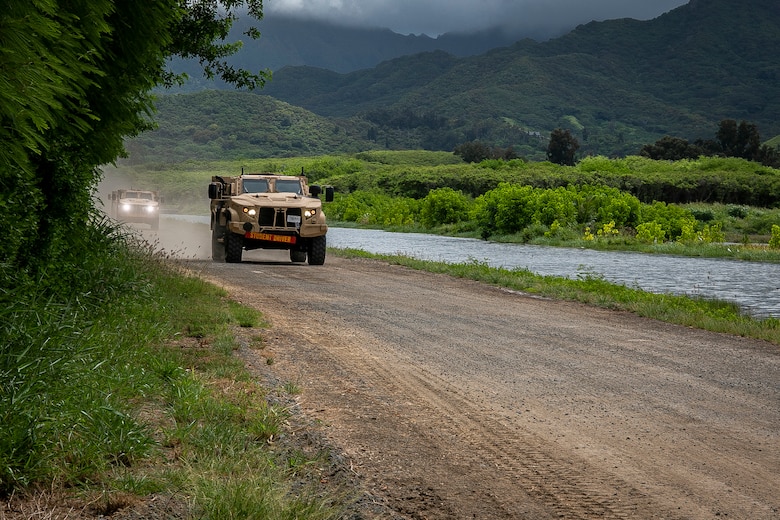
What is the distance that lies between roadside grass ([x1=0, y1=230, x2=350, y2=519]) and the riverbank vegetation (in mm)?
22308

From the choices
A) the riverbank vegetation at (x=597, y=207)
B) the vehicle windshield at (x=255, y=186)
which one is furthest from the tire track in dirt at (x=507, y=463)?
the riverbank vegetation at (x=597, y=207)

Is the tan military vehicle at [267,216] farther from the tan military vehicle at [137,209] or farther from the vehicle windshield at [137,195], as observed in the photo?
the vehicle windshield at [137,195]

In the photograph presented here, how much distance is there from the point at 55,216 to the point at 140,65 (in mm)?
1939

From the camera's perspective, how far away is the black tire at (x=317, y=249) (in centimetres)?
2416

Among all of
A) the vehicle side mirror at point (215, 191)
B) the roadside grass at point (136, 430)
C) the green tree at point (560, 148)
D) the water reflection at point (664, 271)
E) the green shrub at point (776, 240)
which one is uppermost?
the green tree at point (560, 148)

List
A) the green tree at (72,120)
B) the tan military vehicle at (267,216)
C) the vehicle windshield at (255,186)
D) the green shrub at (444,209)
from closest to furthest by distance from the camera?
the green tree at (72,120)
the tan military vehicle at (267,216)
the vehicle windshield at (255,186)
the green shrub at (444,209)

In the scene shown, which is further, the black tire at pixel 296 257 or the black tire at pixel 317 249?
the black tire at pixel 296 257

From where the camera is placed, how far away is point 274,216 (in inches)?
909

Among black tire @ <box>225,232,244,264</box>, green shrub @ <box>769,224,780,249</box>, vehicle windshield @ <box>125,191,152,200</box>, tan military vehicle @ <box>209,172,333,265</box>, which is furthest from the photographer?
vehicle windshield @ <box>125,191,152,200</box>

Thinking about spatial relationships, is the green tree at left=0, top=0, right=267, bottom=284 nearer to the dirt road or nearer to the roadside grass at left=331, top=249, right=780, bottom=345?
the dirt road

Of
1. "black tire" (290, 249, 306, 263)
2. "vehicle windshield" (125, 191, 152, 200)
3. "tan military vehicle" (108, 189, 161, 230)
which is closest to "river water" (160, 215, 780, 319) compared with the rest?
"tan military vehicle" (108, 189, 161, 230)

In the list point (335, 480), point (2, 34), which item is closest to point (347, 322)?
point (335, 480)

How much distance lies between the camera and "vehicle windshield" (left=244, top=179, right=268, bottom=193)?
79.9 ft

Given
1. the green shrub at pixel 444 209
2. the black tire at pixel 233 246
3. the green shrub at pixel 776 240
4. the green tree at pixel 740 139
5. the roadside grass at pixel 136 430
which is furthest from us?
the green tree at pixel 740 139
